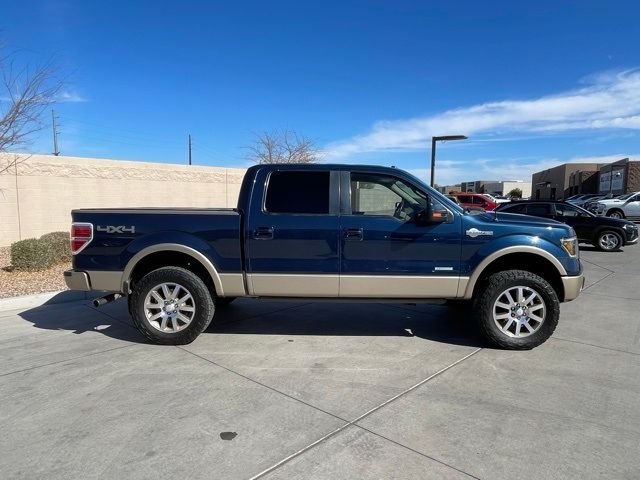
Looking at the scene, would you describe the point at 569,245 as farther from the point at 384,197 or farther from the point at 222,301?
the point at 222,301

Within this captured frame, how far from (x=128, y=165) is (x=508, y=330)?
12.8m

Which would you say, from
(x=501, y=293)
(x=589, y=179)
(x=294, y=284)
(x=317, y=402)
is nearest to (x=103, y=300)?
(x=294, y=284)

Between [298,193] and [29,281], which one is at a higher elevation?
[298,193]

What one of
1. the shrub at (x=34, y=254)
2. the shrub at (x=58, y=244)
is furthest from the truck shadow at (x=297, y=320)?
the shrub at (x=58, y=244)

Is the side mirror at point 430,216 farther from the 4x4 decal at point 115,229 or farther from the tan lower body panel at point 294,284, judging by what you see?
the 4x4 decal at point 115,229

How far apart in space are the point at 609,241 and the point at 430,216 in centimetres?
1191

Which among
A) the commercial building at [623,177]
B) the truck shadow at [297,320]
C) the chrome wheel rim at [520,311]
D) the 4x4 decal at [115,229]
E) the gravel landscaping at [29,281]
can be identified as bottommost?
the truck shadow at [297,320]

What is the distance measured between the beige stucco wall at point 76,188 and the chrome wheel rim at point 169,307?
354 inches

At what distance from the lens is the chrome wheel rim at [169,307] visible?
4.98 meters

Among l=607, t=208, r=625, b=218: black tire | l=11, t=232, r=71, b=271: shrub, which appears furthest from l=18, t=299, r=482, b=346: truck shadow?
l=607, t=208, r=625, b=218: black tire

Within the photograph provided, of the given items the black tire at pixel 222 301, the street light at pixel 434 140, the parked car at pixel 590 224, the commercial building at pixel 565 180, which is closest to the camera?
the black tire at pixel 222 301

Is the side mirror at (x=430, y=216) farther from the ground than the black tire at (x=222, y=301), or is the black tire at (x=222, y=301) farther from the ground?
the side mirror at (x=430, y=216)

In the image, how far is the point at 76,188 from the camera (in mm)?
12883

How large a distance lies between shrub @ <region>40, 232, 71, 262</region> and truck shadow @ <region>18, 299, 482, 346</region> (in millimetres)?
2506
